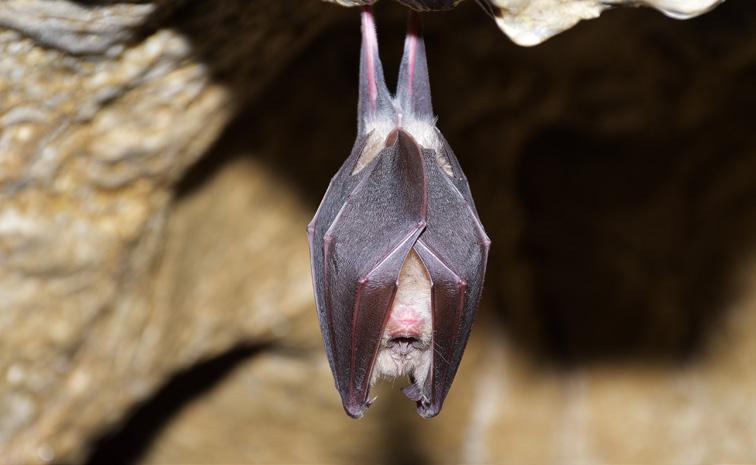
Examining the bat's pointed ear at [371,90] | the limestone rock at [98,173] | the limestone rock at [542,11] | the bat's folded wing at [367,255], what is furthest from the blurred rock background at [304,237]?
the limestone rock at [542,11]

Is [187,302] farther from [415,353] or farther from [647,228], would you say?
[647,228]

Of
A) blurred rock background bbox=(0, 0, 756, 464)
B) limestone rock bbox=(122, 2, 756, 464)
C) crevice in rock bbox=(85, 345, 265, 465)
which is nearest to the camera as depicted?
blurred rock background bbox=(0, 0, 756, 464)

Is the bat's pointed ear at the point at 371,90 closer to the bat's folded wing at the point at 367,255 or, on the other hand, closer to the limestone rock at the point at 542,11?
the bat's folded wing at the point at 367,255

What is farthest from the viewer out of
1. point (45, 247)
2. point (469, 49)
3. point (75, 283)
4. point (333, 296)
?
point (469, 49)

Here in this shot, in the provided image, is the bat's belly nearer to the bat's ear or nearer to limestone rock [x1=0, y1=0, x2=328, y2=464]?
the bat's ear

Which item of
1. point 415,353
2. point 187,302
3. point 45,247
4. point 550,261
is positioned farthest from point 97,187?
point 550,261

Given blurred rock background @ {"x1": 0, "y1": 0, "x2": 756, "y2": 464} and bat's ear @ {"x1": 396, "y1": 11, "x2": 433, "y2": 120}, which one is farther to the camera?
blurred rock background @ {"x1": 0, "y1": 0, "x2": 756, "y2": 464}

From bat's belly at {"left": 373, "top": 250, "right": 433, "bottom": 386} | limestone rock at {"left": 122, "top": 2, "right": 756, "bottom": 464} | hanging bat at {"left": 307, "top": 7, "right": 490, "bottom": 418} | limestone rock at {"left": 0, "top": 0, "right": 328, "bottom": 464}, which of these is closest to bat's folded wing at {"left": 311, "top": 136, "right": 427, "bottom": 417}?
hanging bat at {"left": 307, "top": 7, "right": 490, "bottom": 418}

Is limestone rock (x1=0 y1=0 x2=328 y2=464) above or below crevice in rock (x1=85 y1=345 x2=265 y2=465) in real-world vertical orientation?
above
